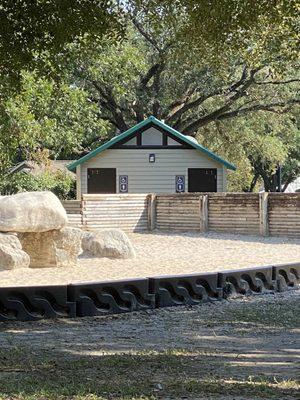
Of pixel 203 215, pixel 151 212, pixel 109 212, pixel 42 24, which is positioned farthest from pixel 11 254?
pixel 151 212

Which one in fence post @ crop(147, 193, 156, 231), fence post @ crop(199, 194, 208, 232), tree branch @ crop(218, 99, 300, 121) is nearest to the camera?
fence post @ crop(199, 194, 208, 232)

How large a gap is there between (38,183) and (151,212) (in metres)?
9.28

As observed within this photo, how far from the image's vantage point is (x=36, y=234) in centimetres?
1636

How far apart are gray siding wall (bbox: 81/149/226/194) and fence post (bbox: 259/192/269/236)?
9312mm

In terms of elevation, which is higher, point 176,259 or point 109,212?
point 109,212

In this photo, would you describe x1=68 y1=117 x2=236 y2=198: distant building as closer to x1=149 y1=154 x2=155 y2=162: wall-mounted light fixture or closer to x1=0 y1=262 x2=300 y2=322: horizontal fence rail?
x1=149 y1=154 x2=155 y2=162: wall-mounted light fixture

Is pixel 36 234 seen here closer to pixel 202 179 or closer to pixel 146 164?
pixel 146 164

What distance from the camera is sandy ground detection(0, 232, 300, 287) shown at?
14.9 meters

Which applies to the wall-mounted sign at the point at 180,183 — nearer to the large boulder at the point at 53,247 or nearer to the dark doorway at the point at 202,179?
the dark doorway at the point at 202,179

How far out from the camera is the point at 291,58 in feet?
33.0

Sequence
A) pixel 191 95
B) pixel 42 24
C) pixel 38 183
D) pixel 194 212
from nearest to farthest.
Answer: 1. pixel 42 24
2. pixel 194 212
3. pixel 38 183
4. pixel 191 95

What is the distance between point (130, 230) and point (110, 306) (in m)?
17.6

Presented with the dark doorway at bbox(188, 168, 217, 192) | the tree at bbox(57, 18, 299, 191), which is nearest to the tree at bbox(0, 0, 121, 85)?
the tree at bbox(57, 18, 299, 191)

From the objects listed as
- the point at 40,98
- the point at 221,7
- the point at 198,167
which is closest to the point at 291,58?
the point at 221,7
